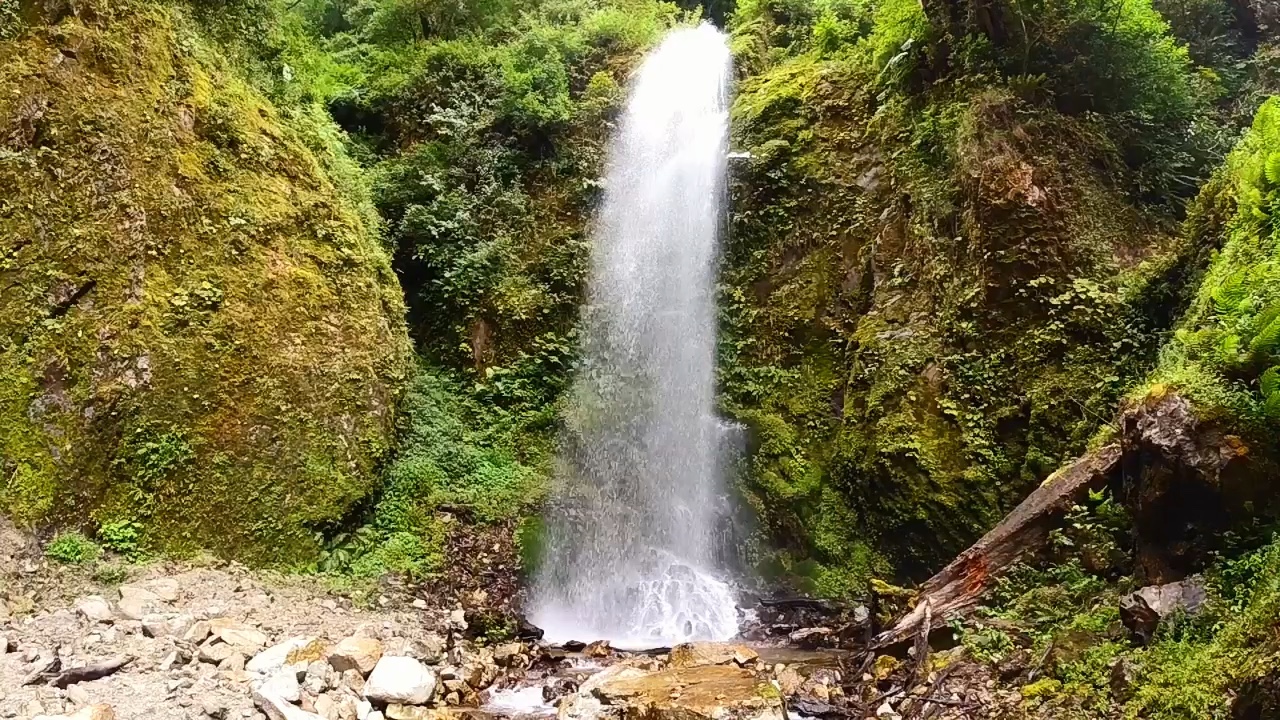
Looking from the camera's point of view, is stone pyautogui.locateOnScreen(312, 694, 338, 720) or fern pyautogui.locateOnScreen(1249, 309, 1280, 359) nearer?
fern pyautogui.locateOnScreen(1249, 309, 1280, 359)

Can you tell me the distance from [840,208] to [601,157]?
4085 millimetres

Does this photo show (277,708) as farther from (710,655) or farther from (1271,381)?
(1271,381)

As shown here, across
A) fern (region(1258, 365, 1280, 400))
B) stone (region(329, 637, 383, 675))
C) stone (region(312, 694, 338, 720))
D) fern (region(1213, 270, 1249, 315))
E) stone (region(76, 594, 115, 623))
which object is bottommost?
stone (region(312, 694, 338, 720))

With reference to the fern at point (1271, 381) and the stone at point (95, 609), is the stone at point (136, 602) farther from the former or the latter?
the fern at point (1271, 381)

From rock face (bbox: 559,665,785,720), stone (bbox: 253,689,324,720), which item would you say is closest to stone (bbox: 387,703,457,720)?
stone (bbox: 253,689,324,720)

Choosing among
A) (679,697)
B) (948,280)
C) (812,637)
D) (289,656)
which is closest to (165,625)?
(289,656)

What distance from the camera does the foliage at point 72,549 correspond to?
246 inches

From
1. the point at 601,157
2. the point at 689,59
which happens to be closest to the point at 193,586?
the point at 601,157

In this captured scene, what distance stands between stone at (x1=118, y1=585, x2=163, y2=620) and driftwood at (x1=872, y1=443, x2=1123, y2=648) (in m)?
5.77

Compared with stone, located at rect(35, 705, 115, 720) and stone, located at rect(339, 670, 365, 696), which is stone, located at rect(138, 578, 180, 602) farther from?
stone, located at rect(35, 705, 115, 720)

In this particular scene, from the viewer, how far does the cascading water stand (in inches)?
339

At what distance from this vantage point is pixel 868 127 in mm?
10227

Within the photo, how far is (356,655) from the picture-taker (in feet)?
18.9

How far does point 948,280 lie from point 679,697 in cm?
549
